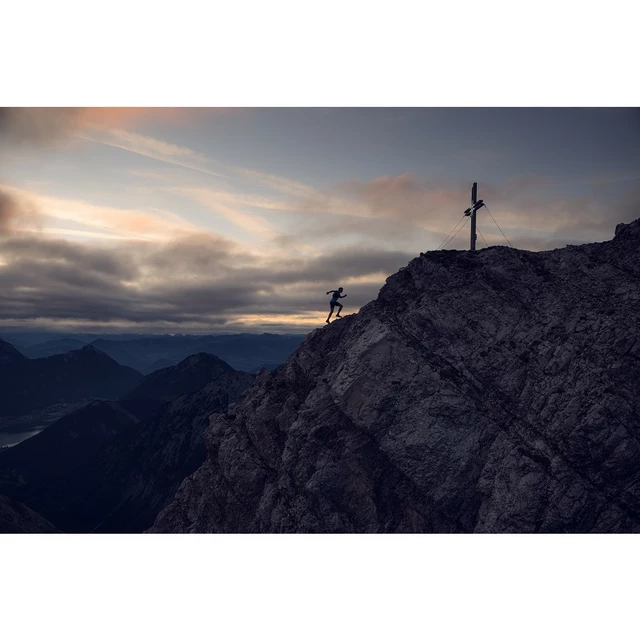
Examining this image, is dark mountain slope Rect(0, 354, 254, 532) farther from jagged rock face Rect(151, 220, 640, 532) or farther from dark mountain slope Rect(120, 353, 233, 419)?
jagged rock face Rect(151, 220, 640, 532)

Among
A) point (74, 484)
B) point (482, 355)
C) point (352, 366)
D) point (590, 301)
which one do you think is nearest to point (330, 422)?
point (352, 366)

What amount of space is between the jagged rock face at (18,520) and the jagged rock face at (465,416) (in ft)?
76.1

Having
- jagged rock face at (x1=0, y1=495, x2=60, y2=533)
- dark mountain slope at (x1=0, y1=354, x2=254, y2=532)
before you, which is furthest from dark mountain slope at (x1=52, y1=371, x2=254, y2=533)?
jagged rock face at (x1=0, y1=495, x2=60, y2=533)

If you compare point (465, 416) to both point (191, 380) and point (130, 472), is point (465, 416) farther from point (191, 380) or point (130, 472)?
point (191, 380)

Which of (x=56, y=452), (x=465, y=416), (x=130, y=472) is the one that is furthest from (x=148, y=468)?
(x=465, y=416)

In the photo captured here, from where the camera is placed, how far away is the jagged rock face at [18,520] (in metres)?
38.2

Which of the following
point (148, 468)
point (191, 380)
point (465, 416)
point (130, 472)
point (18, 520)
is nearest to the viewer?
point (465, 416)

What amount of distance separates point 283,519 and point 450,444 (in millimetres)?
9024

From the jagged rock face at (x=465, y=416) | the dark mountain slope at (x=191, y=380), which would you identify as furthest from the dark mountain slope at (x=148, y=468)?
the jagged rock face at (x=465, y=416)

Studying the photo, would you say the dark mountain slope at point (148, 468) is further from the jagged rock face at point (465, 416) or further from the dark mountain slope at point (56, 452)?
the jagged rock face at point (465, 416)

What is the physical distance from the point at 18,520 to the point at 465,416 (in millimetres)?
43328

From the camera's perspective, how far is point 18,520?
41.0 meters

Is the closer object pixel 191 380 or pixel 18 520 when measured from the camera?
pixel 18 520

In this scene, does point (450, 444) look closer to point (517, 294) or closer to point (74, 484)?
point (517, 294)
